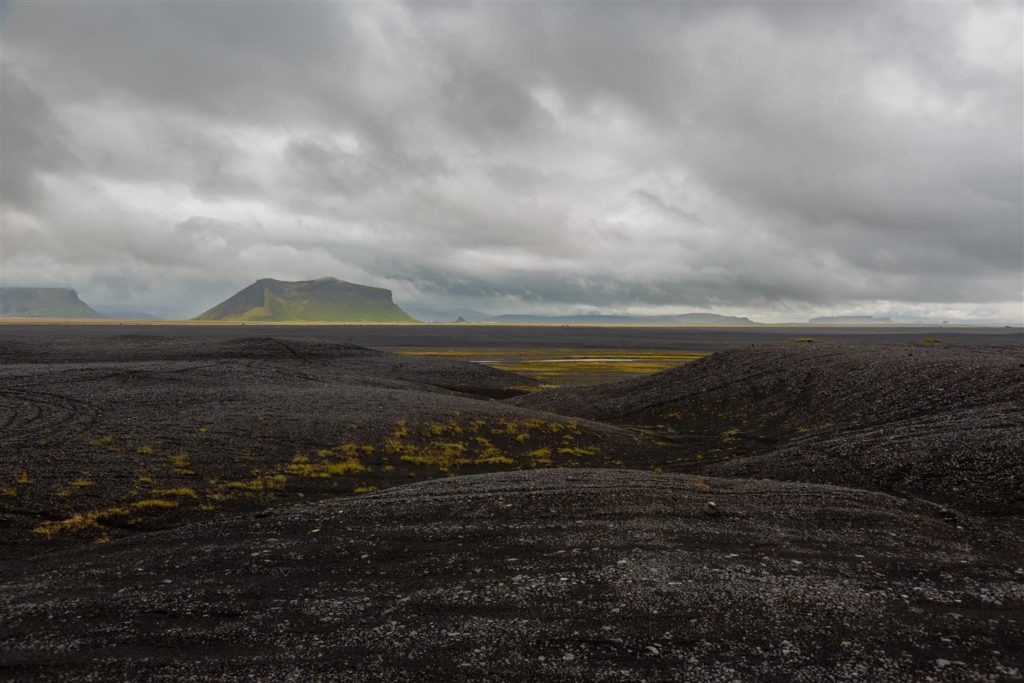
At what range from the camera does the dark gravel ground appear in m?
23.8

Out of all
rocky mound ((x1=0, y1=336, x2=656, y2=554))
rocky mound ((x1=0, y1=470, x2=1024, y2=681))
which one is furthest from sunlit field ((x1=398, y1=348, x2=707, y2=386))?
rocky mound ((x1=0, y1=470, x2=1024, y2=681))

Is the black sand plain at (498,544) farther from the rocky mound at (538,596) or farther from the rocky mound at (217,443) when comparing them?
the rocky mound at (217,443)

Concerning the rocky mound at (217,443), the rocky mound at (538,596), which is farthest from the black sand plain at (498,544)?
the rocky mound at (217,443)

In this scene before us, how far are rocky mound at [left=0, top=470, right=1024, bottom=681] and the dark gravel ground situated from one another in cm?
549

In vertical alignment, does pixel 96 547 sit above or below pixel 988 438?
below

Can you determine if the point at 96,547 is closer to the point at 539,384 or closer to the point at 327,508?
the point at 327,508

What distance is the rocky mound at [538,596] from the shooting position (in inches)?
422

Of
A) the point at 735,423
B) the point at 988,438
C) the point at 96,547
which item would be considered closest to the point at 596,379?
the point at 735,423

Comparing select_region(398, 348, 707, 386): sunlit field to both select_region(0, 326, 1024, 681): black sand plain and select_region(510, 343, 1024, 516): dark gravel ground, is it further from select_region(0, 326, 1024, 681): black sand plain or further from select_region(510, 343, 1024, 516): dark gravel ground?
select_region(0, 326, 1024, 681): black sand plain

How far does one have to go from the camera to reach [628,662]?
10633 mm

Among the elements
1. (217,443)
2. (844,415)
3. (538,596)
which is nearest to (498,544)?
(538,596)

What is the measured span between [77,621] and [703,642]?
1272cm

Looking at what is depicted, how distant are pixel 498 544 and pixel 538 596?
3382 mm

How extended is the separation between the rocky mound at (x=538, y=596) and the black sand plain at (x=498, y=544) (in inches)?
2.8
